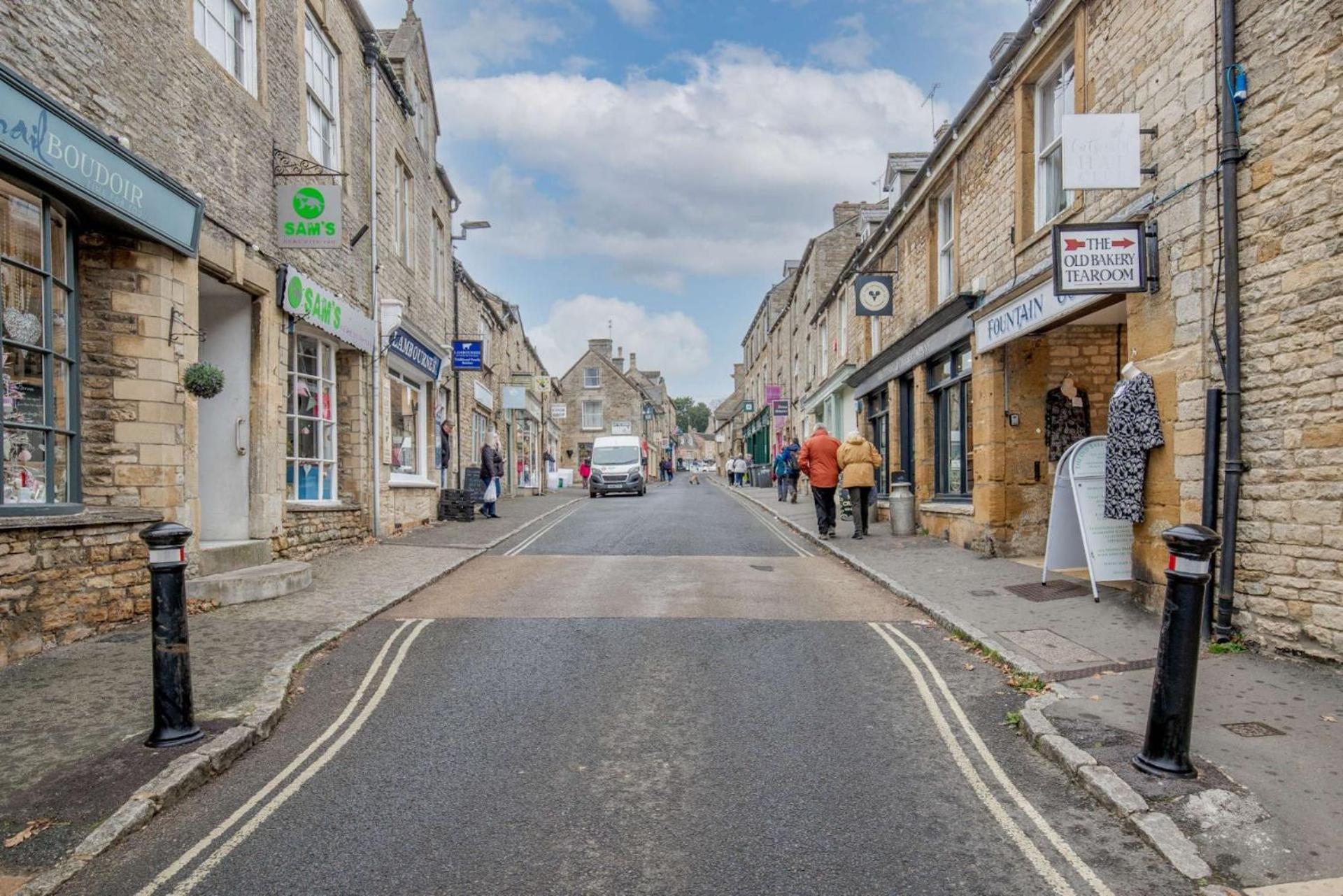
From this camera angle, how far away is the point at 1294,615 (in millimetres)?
5773

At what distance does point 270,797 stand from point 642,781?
1751 mm

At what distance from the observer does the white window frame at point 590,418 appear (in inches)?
2303

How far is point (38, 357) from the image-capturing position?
645cm

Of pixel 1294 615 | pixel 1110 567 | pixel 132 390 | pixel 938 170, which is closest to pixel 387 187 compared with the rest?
pixel 132 390

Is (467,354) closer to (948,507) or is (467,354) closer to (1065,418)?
(948,507)

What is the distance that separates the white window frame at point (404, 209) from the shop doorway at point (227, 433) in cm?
596

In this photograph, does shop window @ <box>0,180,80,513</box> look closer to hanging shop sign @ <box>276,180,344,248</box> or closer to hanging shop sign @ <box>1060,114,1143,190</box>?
hanging shop sign @ <box>276,180,344,248</box>

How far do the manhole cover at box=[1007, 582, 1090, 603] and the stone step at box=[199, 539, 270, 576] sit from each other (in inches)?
317

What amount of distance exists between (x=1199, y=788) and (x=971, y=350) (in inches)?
339

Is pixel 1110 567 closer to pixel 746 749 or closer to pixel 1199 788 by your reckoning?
pixel 1199 788

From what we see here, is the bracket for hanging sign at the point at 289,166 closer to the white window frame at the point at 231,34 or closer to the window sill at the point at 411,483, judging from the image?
the white window frame at the point at 231,34

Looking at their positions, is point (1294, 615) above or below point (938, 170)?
below

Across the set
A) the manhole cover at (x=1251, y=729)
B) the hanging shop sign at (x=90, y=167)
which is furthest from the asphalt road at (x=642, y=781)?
the hanging shop sign at (x=90, y=167)

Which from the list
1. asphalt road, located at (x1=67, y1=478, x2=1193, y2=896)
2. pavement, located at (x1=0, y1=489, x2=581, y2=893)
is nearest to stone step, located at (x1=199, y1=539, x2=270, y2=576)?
pavement, located at (x1=0, y1=489, x2=581, y2=893)
